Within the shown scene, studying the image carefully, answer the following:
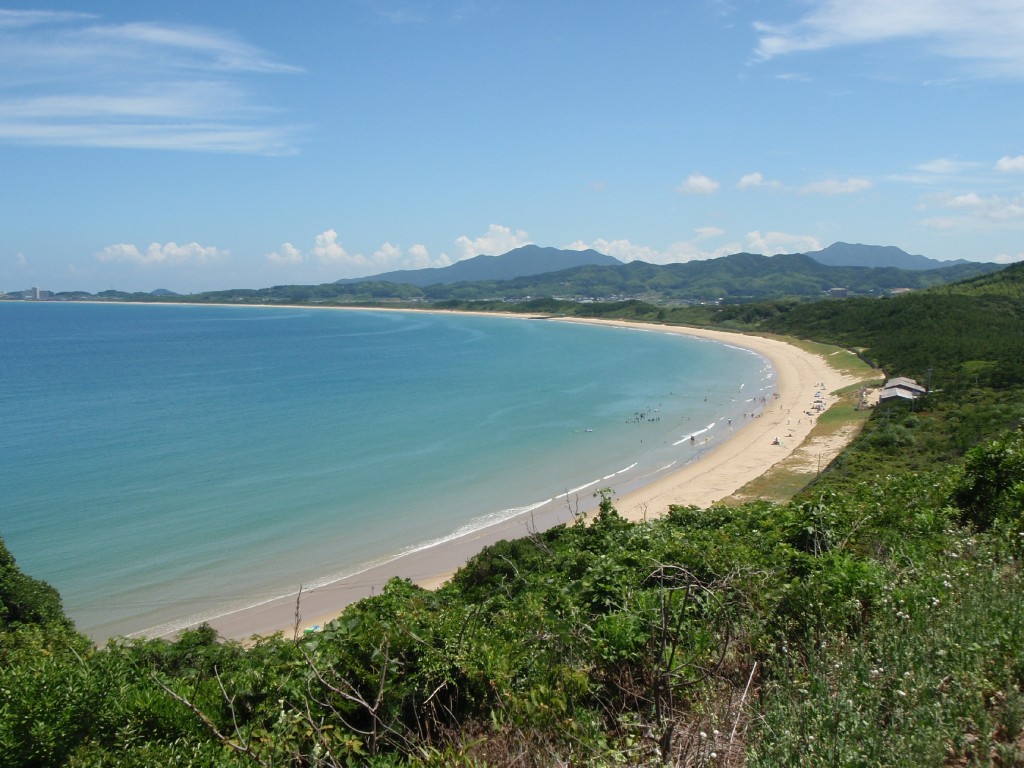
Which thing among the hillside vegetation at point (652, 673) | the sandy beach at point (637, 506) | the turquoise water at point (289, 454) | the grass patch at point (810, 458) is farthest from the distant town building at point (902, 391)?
the hillside vegetation at point (652, 673)

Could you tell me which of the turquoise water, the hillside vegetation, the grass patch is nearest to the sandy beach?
the grass patch

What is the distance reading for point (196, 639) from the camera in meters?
10.9

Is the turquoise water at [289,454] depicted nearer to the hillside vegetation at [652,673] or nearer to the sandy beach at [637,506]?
the sandy beach at [637,506]

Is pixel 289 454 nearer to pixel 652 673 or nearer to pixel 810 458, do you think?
pixel 810 458

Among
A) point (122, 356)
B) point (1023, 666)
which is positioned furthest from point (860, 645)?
point (122, 356)

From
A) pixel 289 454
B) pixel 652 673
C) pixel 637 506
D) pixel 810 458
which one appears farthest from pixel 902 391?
pixel 652 673

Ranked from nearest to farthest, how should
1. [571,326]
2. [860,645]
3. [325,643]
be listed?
[860,645] → [325,643] → [571,326]

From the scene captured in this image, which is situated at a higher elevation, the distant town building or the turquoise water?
the distant town building

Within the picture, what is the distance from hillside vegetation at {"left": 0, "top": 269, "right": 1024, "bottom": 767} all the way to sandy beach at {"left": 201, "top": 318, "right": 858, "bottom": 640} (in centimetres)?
96

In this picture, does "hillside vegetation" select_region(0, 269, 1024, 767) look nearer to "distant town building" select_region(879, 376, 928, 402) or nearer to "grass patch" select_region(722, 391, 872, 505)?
"grass patch" select_region(722, 391, 872, 505)

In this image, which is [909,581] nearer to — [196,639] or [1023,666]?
[1023,666]

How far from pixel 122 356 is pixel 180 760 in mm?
97116

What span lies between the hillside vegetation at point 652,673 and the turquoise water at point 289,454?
13.2 meters

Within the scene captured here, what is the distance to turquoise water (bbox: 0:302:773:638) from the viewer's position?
73.9 ft
